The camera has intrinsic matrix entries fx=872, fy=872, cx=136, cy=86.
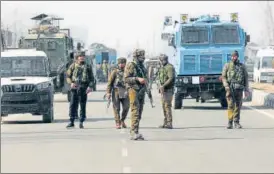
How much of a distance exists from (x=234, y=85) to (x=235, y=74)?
0.94 feet

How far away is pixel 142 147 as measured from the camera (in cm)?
1630

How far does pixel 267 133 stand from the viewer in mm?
20062

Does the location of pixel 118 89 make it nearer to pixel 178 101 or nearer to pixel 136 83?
pixel 136 83

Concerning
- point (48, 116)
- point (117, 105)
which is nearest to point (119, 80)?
point (117, 105)

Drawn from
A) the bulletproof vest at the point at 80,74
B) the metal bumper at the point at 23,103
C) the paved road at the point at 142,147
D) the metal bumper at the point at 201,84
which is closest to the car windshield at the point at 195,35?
the metal bumper at the point at 201,84

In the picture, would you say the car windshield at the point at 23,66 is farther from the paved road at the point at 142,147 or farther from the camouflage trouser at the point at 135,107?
the camouflage trouser at the point at 135,107

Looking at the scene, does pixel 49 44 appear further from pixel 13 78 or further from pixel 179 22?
pixel 13 78

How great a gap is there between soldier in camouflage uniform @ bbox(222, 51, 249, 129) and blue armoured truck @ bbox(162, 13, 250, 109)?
27.5ft

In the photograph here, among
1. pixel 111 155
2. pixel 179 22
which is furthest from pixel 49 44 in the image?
pixel 111 155

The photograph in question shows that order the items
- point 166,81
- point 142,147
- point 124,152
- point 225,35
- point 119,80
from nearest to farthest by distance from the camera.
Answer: point 124,152 → point 142,147 → point 119,80 → point 166,81 → point 225,35

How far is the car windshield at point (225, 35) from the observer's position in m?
30.3

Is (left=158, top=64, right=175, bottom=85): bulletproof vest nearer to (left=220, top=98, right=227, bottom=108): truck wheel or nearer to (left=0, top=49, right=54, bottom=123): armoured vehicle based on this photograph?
(left=0, top=49, right=54, bottom=123): armoured vehicle

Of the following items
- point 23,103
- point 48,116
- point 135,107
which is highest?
point 135,107

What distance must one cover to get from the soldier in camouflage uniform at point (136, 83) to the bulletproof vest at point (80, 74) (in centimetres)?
332
